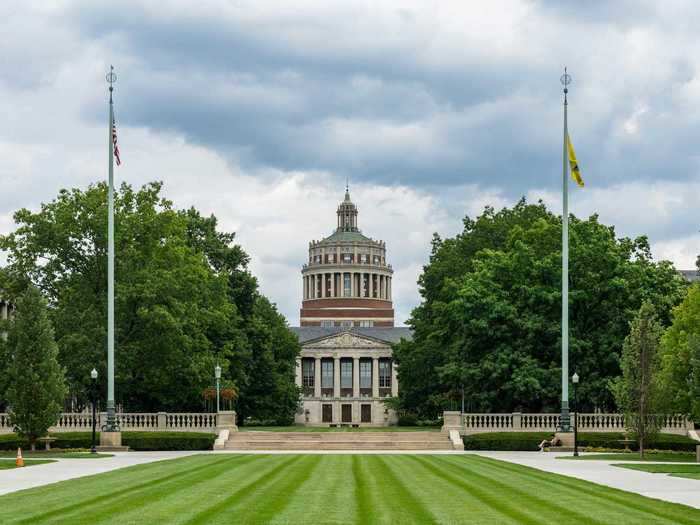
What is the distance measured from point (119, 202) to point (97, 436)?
1500cm

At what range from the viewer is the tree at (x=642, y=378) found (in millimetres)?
47938

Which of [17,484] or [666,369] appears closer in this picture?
[17,484]

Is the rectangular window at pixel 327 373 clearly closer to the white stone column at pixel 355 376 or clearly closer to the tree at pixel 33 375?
the white stone column at pixel 355 376

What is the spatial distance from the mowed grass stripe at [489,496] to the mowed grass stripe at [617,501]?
56.8 inches

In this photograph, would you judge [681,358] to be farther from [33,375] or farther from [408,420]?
[408,420]

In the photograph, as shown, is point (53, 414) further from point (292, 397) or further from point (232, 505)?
point (292, 397)

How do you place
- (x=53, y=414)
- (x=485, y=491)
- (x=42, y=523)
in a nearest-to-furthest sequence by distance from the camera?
(x=42, y=523)
(x=485, y=491)
(x=53, y=414)

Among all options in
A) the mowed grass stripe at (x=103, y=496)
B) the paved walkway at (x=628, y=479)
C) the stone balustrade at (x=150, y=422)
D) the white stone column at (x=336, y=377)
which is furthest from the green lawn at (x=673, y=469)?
the white stone column at (x=336, y=377)

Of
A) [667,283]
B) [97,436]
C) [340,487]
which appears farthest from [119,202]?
[340,487]

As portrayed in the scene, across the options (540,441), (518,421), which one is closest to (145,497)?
(540,441)

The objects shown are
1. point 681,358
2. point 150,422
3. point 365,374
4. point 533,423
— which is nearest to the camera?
point 681,358

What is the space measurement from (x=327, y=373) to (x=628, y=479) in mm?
139815

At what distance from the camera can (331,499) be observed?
80.3 ft

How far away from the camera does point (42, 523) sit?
19.7m
